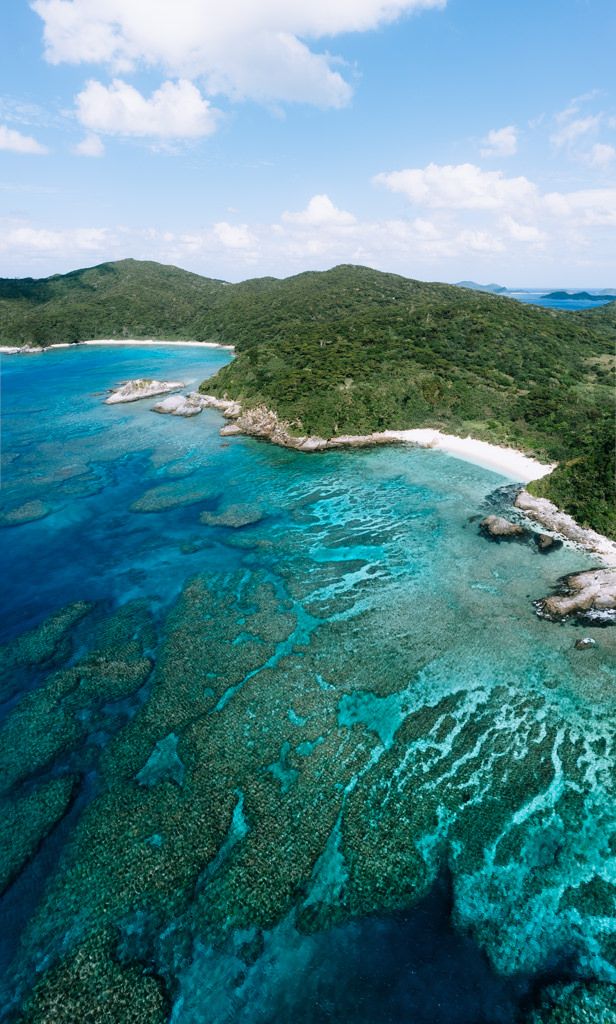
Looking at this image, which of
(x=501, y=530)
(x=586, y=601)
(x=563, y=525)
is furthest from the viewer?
(x=563, y=525)

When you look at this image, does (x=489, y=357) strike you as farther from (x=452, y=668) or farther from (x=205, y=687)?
(x=205, y=687)

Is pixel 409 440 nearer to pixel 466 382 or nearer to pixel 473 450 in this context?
pixel 473 450

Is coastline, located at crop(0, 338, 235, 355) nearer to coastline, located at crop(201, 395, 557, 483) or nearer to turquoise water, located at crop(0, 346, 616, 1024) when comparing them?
coastline, located at crop(201, 395, 557, 483)

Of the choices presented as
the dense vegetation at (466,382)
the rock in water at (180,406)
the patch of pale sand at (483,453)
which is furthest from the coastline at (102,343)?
the patch of pale sand at (483,453)

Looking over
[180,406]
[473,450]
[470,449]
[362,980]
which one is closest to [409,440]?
[470,449]

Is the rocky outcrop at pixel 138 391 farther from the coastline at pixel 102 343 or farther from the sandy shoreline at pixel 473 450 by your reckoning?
the coastline at pixel 102 343

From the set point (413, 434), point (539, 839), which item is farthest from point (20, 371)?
point (539, 839)
